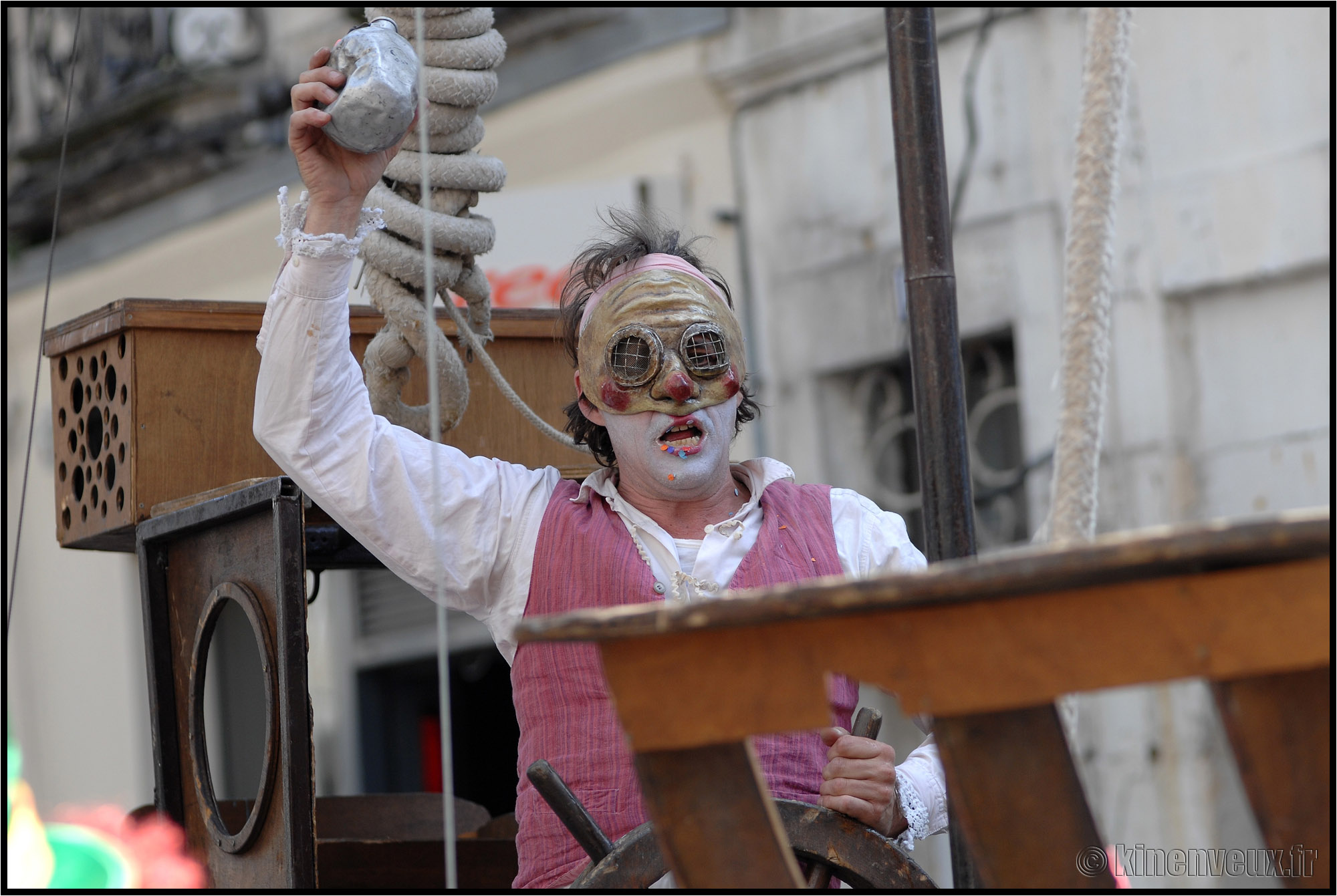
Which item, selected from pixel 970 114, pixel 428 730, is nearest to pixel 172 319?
pixel 970 114

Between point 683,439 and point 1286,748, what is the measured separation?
1.29 metres

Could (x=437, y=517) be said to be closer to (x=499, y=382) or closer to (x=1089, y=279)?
(x=499, y=382)

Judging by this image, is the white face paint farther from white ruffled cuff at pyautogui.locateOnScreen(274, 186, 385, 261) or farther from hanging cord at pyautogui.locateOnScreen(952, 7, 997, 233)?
hanging cord at pyautogui.locateOnScreen(952, 7, 997, 233)

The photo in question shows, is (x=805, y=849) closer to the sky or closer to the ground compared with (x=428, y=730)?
closer to the ground

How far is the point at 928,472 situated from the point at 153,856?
1.25 meters

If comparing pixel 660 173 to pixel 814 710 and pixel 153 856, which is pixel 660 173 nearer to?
pixel 153 856

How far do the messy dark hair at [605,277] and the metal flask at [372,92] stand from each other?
57cm

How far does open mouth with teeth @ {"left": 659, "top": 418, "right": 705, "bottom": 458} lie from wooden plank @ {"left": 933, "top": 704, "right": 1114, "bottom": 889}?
45.3 inches

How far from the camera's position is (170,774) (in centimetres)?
261

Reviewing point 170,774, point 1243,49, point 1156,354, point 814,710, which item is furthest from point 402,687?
point 814,710

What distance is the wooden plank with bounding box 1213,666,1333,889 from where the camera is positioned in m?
1.29

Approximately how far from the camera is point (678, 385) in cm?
244

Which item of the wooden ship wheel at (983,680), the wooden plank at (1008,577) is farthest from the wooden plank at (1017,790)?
the wooden plank at (1008,577)

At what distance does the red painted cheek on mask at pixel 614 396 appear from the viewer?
8.11 ft
